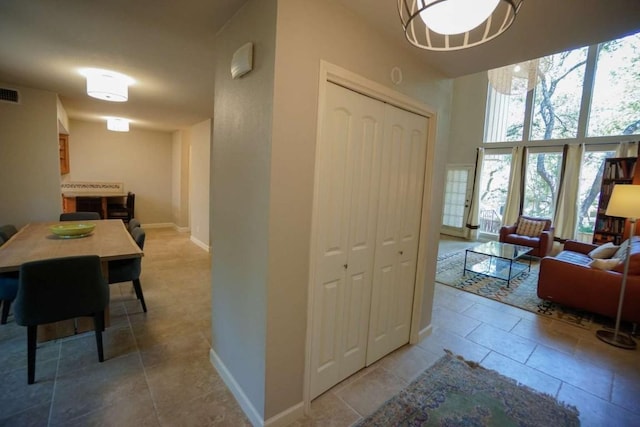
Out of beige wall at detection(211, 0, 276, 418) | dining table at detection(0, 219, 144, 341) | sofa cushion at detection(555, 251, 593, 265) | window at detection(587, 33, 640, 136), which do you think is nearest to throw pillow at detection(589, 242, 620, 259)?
sofa cushion at detection(555, 251, 593, 265)

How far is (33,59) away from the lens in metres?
2.63

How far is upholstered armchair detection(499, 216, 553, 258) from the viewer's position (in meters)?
5.32

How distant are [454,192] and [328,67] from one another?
7151mm

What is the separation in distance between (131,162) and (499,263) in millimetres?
8206

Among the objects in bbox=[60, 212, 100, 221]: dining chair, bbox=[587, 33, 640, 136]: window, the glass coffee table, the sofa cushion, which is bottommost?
the glass coffee table

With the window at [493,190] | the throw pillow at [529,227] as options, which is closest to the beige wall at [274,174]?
the throw pillow at [529,227]

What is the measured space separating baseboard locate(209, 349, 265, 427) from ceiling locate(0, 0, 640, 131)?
2367 millimetres

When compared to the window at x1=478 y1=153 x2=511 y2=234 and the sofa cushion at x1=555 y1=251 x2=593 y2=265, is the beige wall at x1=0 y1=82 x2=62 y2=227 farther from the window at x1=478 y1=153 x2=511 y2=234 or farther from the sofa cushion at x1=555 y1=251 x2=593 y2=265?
the window at x1=478 y1=153 x2=511 y2=234

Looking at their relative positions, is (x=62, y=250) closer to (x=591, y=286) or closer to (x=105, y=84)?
(x=105, y=84)

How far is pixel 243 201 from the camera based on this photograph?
67.4 inches

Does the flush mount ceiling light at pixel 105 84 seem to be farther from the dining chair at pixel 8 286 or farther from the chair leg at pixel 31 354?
the chair leg at pixel 31 354

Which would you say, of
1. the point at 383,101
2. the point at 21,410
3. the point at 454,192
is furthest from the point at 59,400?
the point at 454,192

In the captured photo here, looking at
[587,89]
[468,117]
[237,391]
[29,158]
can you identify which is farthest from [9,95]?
[587,89]

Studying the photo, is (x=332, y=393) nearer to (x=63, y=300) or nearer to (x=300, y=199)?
(x=300, y=199)
